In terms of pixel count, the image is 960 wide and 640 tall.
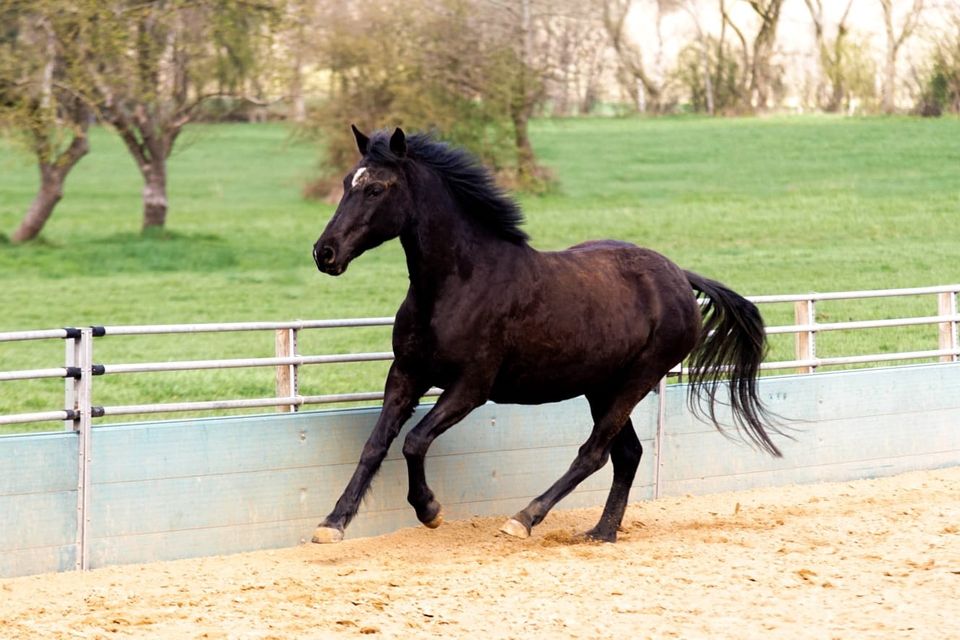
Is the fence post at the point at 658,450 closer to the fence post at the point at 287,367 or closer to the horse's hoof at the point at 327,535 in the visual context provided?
the fence post at the point at 287,367

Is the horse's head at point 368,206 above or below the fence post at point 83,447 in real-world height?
above

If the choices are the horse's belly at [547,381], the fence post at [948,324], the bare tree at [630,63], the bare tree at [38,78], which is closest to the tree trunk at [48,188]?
the bare tree at [38,78]

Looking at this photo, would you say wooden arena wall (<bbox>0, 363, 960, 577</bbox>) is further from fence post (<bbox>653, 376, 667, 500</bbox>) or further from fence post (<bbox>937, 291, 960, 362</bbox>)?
fence post (<bbox>937, 291, 960, 362</bbox>)

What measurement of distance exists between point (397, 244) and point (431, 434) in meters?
20.9

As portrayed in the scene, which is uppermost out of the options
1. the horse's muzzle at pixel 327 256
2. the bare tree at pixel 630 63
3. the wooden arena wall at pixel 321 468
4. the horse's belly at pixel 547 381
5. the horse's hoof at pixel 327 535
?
the bare tree at pixel 630 63

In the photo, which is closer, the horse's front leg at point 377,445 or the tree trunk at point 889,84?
the horse's front leg at point 377,445

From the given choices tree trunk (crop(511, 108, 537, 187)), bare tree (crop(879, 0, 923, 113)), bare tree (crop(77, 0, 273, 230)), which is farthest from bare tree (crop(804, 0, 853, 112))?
bare tree (crop(77, 0, 273, 230))

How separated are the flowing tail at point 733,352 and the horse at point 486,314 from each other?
572 millimetres

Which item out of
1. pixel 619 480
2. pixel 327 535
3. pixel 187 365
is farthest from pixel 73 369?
pixel 619 480

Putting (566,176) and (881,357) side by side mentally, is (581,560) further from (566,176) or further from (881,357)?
(566,176)

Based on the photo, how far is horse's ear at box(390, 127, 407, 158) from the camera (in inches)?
276

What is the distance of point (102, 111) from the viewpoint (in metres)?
24.6

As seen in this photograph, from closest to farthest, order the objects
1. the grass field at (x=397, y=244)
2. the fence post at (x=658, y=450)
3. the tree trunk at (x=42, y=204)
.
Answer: the fence post at (x=658, y=450) → the grass field at (x=397, y=244) → the tree trunk at (x=42, y=204)

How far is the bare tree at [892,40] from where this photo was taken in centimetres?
4738
